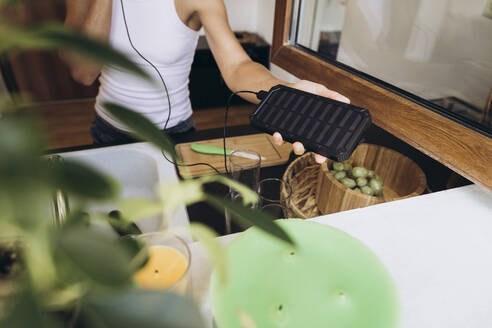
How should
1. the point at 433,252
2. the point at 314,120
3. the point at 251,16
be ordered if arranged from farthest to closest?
the point at 251,16 < the point at 314,120 < the point at 433,252

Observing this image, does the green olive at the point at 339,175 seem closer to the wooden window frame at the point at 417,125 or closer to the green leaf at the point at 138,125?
the wooden window frame at the point at 417,125

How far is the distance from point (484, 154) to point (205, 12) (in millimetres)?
780

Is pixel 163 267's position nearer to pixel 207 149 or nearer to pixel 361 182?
pixel 361 182

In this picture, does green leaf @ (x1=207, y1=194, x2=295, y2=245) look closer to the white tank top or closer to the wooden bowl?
the wooden bowl

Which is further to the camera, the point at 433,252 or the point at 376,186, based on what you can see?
the point at 376,186

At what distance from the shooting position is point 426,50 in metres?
0.76

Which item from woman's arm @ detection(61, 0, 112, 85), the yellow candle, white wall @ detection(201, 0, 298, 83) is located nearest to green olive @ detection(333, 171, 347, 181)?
the yellow candle

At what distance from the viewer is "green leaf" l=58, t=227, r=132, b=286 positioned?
0.10m

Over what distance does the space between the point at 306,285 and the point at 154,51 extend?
0.87m

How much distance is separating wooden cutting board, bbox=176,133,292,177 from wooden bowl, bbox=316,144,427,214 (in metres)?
0.22

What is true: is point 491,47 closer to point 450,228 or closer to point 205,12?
point 450,228

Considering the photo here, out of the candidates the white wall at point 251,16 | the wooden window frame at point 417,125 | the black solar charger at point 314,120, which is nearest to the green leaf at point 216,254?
the black solar charger at point 314,120

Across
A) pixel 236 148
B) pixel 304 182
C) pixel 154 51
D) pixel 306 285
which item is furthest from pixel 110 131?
pixel 306 285

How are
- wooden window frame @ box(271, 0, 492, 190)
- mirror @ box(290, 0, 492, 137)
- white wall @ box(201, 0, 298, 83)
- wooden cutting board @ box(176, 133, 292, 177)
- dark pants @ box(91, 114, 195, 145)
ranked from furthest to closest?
white wall @ box(201, 0, 298, 83), dark pants @ box(91, 114, 195, 145), wooden cutting board @ box(176, 133, 292, 177), mirror @ box(290, 0, 492, 137), wooden window frame @ box(271, 0, 492, 190)
